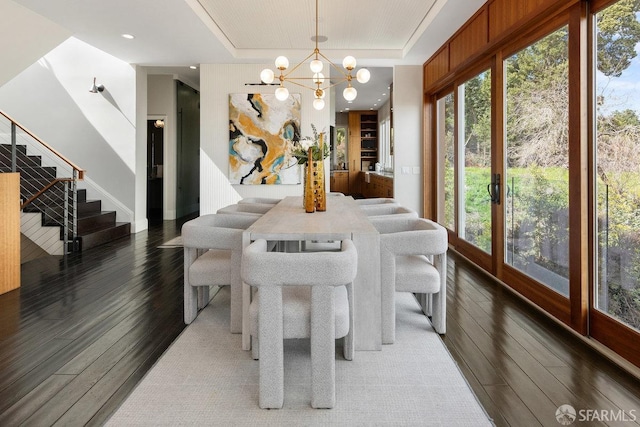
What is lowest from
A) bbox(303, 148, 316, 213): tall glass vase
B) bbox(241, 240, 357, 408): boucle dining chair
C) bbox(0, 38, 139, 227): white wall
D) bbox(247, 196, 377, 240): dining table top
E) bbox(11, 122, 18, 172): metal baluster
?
bbox(241, 240, 357, 408): boucle dining chair

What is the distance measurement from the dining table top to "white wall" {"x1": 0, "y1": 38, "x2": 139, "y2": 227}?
175 inches

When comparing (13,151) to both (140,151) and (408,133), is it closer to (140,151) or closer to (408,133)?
(140,151)

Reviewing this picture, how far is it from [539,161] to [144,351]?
3.24 meters

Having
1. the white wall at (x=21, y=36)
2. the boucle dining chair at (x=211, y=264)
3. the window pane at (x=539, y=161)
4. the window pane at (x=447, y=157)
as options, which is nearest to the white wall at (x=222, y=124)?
the window pane at (x=447, y=157)

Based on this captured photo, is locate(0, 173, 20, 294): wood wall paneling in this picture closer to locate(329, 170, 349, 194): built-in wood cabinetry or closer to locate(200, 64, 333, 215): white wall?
locate(200, 64, 333, 215): white wall

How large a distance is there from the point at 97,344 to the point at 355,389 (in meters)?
1.66

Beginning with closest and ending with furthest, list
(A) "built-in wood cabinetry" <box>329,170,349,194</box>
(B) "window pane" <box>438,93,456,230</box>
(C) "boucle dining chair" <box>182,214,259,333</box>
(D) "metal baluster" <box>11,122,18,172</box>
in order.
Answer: (C) "boucle dining chair" <box>182,214,259,333</box>
(D) "metal baluster" <box>11,122,18,172</box>
(B) "window pane" <box>438,93,456,230</box>
(A) "built-in wood cabinetry" <box>329,170,349,194</box>

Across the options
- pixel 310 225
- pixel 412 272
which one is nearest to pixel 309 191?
pixel 310 225

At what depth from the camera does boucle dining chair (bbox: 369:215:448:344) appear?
2.50 m

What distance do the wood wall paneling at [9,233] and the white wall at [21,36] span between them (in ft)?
6.86

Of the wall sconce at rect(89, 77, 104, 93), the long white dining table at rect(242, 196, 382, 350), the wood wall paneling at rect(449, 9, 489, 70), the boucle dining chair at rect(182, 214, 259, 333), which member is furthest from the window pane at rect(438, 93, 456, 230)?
the wall sconce at rect(89, 77, 104, 93)

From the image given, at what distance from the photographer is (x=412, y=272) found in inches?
103

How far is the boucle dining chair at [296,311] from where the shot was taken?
69.8 inches

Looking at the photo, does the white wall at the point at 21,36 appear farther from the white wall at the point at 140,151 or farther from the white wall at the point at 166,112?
the white wall at the point at 166,112
